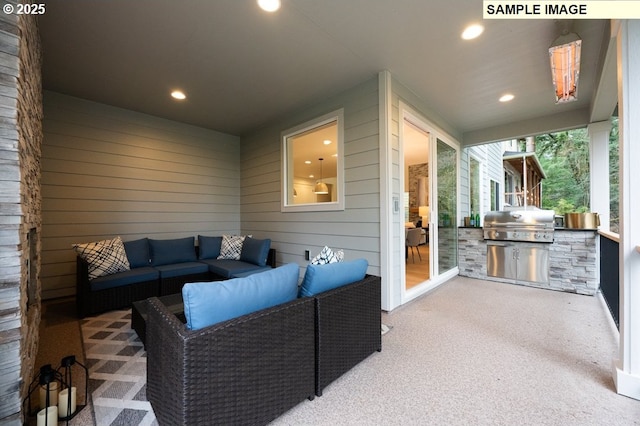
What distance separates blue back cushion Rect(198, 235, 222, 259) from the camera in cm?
430

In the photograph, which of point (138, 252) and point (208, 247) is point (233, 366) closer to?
point (138, 252)

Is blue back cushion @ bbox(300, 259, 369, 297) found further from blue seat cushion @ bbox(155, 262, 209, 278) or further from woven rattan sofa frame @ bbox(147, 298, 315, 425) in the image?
blue seat cushion @ bbox(155, 262, 209, 278)

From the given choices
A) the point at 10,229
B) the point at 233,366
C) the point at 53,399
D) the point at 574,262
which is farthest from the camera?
the point at 574,262

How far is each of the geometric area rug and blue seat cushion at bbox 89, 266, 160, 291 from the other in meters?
0.36

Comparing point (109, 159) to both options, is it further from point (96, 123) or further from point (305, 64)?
point (305, 64)

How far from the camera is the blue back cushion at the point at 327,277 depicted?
5.57ft

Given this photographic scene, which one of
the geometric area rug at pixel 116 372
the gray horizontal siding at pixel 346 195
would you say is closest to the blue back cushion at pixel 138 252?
the geometric area rug at pixel 116 372

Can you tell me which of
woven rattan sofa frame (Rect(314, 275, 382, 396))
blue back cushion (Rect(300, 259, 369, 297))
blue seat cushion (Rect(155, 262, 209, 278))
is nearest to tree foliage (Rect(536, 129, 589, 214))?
woven rattan sofa frame (Rect(314, 275, 382, 396))

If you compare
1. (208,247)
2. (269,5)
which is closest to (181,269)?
(208,247)

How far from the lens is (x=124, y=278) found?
10.3 ft

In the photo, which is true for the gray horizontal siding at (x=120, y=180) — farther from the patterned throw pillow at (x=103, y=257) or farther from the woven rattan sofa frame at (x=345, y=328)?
the woven rattan sofa frame at (x=345, y=328)

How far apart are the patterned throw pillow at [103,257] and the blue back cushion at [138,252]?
18 cm

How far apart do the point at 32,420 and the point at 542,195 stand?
14.0m

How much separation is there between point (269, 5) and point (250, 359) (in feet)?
8.25
